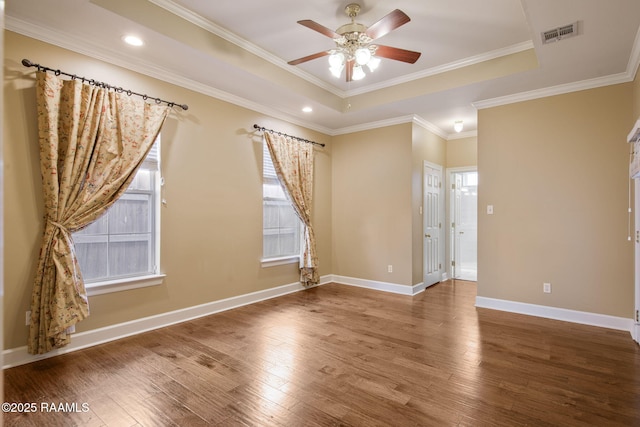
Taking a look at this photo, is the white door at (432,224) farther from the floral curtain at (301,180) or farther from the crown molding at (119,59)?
the crown molding at (119,59)

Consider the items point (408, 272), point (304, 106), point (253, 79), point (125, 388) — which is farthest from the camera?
point (408, 272)

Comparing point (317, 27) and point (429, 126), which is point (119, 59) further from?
point (429, 126)

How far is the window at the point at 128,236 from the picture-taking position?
10.6 feet

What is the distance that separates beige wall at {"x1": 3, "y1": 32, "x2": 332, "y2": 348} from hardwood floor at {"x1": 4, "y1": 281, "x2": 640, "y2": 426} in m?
0.40

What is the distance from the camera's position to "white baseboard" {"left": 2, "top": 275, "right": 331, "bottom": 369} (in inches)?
111

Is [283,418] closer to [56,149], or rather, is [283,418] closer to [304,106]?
[56,149]

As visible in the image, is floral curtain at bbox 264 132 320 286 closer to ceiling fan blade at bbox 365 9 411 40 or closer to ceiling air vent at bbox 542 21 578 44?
ceiling fan blade at bbox 365 9 411 40

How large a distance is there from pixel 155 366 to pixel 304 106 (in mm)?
3569

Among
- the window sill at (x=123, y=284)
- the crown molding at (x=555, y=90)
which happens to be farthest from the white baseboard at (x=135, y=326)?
the crown molding at (x=555, y=90)

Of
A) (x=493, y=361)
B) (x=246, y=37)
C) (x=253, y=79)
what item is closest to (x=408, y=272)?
(x=493, y=361)

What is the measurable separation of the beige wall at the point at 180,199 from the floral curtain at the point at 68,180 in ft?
0.37

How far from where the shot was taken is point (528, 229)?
13.9 ft

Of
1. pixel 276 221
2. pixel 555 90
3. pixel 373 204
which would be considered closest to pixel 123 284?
pixel 276 221

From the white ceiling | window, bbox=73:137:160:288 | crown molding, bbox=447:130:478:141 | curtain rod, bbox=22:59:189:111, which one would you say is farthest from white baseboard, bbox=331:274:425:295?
curtain rod, bbox=22:59:189:111
